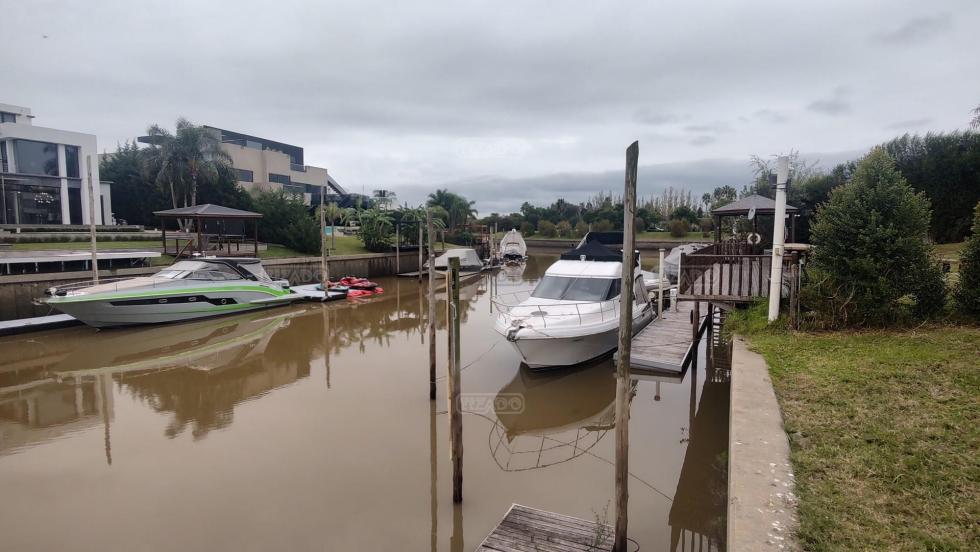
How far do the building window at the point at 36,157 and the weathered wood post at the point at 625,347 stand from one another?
122 feet

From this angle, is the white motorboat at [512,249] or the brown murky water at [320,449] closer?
the brown murky water at [320,449]

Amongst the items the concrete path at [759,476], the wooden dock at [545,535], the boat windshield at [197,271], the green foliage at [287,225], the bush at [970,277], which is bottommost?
the wooden dock at [545,535]

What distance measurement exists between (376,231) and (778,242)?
27.1 metres

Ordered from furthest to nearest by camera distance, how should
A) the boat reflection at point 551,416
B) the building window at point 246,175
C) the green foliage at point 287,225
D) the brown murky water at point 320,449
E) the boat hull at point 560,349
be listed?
the building window at point 246,175, the green foliage at point 287,225, the boat hull at point 560,349, the boat reflection at point 551,416, the brown murky water at point 320,449

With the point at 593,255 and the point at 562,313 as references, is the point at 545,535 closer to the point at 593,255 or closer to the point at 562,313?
the point at 562,313

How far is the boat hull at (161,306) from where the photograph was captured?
15258 mm

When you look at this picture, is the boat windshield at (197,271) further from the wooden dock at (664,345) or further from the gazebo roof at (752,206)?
the gazebo roof at (752,206)

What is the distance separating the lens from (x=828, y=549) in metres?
3.55

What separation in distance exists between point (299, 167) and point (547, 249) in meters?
28.4

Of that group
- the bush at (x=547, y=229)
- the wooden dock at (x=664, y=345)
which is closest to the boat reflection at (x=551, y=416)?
the wooden dock at (x=664, y=345)

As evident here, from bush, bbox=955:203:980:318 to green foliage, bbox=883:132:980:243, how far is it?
18427 mm

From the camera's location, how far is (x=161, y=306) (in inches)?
655

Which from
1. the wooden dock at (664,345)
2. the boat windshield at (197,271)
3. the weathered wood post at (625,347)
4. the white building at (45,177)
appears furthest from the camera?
the white building at (45,177)

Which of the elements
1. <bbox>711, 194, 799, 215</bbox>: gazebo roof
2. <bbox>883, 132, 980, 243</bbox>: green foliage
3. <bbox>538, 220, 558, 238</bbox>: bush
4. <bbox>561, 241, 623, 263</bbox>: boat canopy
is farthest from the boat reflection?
<bbox>538, 220, 558, 238</bbox>: bush
